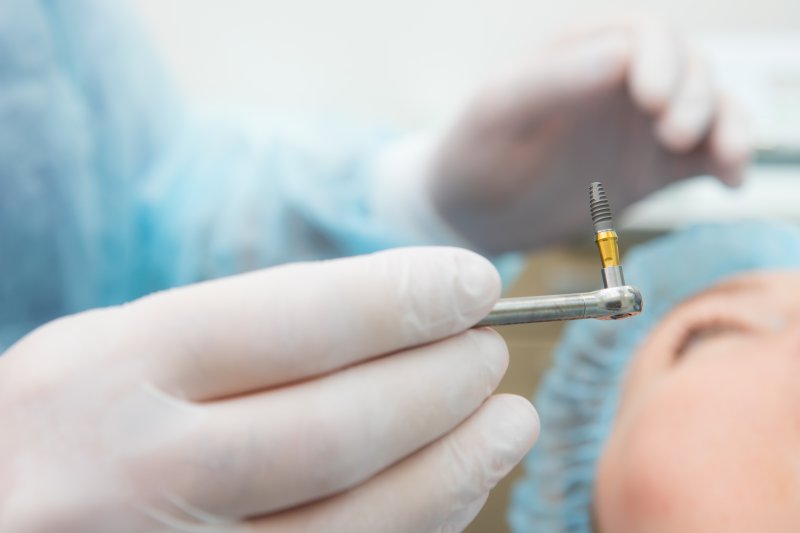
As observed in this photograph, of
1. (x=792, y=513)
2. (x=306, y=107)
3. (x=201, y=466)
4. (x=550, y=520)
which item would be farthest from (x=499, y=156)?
(x=306, y=107)

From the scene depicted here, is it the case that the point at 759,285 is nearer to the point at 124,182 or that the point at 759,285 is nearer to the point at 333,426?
the point at 333,426

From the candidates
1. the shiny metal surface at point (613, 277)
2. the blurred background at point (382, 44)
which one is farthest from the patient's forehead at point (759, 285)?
the blurred background at point (382, 44)

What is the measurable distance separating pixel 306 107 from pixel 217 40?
0.33 metres

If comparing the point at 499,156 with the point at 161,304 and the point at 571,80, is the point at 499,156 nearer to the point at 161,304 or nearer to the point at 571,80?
the point at 571,80

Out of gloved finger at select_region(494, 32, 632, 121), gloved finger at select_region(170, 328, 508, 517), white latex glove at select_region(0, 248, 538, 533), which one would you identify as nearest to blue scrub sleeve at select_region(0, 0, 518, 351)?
gloved finger at select_region(494, 32, 632, 121)

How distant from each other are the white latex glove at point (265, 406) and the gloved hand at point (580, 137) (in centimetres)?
61

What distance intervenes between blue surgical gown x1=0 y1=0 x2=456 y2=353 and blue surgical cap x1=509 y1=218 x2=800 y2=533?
0.41 meters

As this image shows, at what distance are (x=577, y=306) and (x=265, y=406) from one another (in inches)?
10.0

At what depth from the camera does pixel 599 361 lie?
1.02 meters

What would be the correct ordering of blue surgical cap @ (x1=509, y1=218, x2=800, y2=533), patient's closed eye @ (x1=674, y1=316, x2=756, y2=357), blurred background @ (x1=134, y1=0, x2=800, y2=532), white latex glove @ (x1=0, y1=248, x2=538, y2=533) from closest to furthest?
white latex glove @ (x1=0, y1=248, x2=538, y2=533)
patient's closed eye @ (x1=674, y1=316, x2=756, y2=357)
blue surgical cap @ (x1=509, y1=218, x2=800, y2=533)
blurred background @ (x1=134, y1=0, x2=800, y2=532)

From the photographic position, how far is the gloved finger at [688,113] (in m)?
0.93

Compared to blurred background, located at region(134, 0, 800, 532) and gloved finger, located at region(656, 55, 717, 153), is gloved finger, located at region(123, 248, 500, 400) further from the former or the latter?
blurred background, located at region(134, 0, 800, 532)

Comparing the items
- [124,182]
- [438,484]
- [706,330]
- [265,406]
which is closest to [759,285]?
[706,330]

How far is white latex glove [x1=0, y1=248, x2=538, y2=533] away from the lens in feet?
→ 1.44
